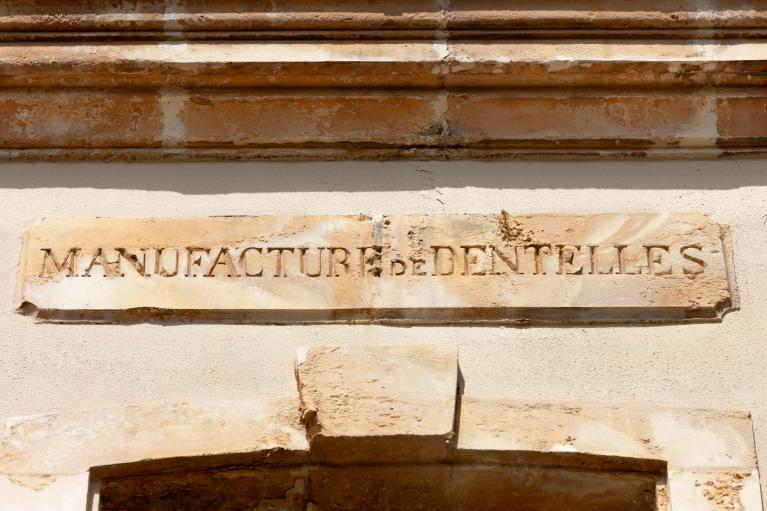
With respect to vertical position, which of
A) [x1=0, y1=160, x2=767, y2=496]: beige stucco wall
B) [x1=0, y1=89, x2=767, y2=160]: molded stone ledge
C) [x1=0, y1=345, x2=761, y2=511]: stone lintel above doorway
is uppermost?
[x1=0, y1=89, x2=767, y2=160]: molded stone ledge

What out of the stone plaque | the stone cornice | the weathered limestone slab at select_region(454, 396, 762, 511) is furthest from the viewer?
the stone cornice

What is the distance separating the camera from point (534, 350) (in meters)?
4.12

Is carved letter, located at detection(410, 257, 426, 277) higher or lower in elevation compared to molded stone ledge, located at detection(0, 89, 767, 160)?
lower

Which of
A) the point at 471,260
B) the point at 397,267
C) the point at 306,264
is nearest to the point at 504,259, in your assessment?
the point at 471,260

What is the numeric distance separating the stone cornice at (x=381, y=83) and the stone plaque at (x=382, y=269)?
31cm

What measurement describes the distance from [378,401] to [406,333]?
288mm

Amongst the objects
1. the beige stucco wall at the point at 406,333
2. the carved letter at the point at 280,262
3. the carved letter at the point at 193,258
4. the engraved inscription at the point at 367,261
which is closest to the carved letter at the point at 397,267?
the engraved inscription at the point at 367,261

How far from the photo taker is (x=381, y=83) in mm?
4520

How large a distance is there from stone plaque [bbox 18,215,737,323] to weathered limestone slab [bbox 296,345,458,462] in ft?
0.59

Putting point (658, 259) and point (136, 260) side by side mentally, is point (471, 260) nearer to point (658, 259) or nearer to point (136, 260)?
point (658, 259)

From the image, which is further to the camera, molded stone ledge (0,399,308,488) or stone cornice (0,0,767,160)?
stone cornice (0,0,767,160)

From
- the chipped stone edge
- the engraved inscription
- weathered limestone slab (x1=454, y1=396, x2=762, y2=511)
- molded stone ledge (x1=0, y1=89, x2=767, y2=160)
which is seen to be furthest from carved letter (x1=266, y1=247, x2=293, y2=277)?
the chipped stone edge

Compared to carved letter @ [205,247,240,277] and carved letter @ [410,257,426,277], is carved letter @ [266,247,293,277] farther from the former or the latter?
carved letter @ [410,257,426,277]

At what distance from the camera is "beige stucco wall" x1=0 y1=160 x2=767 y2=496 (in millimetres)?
4055
